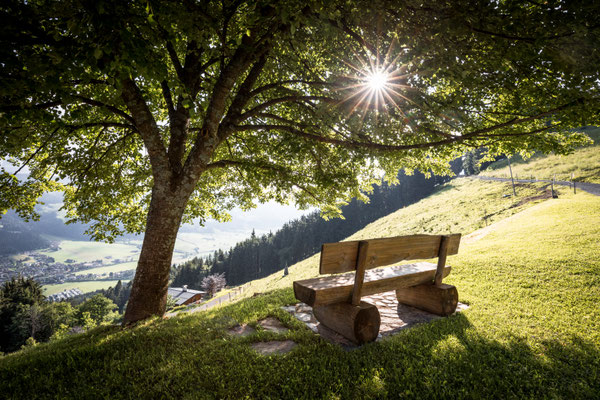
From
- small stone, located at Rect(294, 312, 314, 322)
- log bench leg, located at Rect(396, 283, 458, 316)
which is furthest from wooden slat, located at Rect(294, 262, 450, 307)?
small stone, located at Rect(294, 312, 314, 322)

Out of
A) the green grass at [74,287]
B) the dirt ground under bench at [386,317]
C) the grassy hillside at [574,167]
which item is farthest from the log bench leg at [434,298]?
the green grass at [74,287]

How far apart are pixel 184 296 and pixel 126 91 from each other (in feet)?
222

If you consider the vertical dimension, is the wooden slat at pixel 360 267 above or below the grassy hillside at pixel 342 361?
above

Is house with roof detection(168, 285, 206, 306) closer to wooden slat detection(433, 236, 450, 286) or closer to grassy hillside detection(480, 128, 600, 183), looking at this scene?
wooden slat detection(433, 236, 450, 286)

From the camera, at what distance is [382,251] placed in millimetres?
4449

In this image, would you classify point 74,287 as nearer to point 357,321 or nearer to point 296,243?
point 296,243

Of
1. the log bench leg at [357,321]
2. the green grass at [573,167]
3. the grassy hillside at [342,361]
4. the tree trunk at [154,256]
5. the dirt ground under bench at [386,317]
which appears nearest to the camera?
the grassy hillside at [342,361]

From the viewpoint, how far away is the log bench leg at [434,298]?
215 inches

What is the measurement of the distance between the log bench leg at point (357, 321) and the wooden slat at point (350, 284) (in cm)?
20

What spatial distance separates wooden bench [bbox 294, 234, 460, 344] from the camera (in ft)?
13.4

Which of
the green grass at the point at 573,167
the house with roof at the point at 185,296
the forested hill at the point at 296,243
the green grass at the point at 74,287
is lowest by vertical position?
the green grass at the point at 74,287

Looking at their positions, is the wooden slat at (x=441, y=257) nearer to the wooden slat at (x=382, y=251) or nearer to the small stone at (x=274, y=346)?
the wooden slat at (x=382, y=251)

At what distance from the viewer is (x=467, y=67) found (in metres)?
4.08

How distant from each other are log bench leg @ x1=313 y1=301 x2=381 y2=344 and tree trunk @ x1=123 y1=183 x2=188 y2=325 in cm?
388
